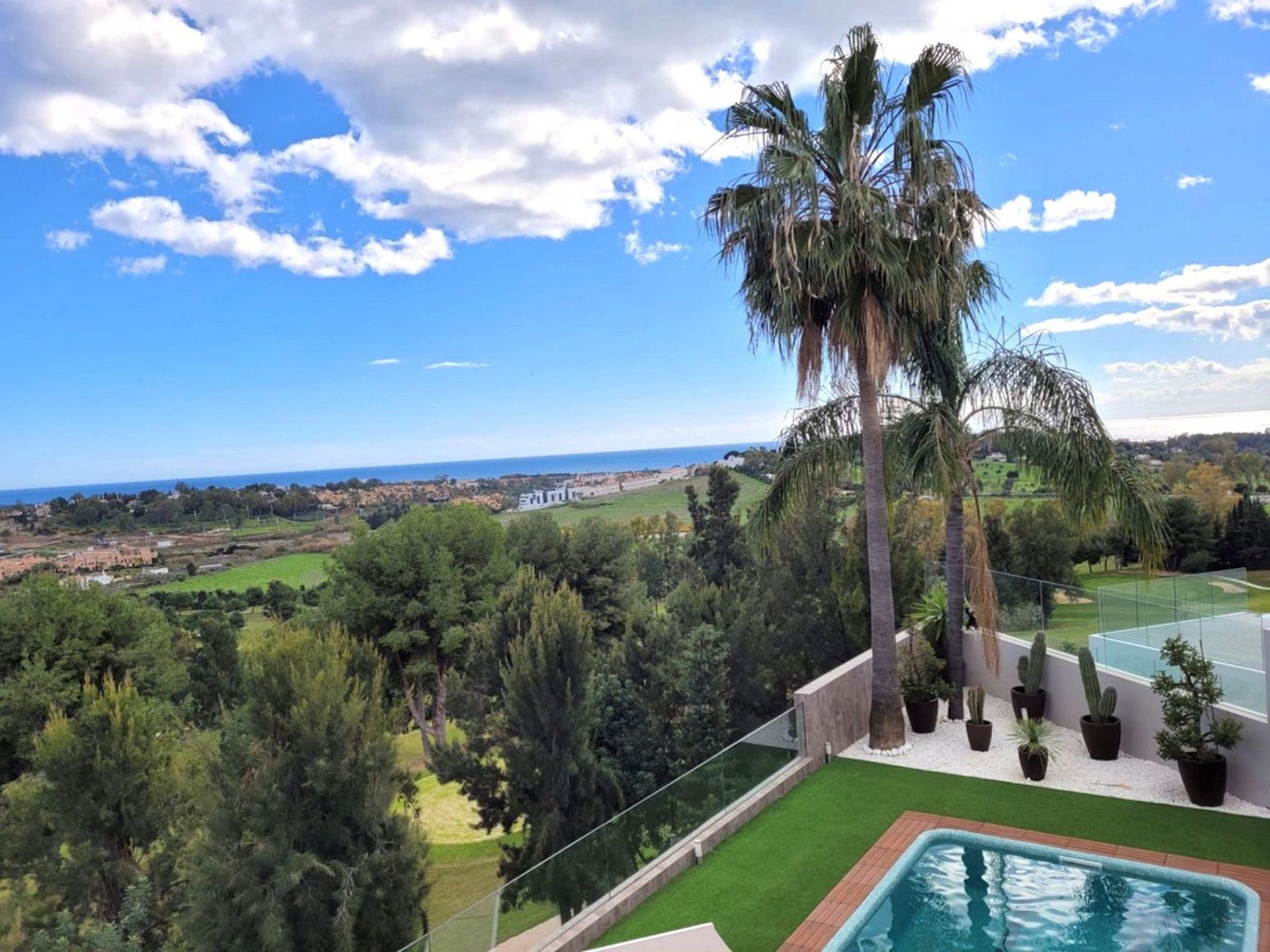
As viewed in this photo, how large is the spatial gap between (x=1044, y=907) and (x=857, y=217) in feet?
24.2

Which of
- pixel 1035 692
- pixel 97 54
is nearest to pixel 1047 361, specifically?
pixel 1035 692

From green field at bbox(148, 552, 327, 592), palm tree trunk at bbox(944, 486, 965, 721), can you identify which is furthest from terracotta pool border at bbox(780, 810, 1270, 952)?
green field at bbox(148, 552, 327, 592)

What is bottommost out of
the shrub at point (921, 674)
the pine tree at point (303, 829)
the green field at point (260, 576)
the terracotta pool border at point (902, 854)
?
the green field at point (260, 576)

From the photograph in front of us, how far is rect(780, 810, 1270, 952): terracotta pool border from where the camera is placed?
6277 millimetres

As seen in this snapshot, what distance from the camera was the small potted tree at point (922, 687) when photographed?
11.0 m

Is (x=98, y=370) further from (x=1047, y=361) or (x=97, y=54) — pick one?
(x=1047, y=361)

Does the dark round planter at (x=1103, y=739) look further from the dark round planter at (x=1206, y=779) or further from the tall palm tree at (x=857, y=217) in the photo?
the tall palm tree at (x=857, y=217)

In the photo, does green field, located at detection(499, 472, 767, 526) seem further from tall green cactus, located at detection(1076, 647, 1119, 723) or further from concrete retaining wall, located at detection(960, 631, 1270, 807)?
tall green cactus, located at detection(1076, 647, 1119, 723)

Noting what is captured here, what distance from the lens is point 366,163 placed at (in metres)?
33.5

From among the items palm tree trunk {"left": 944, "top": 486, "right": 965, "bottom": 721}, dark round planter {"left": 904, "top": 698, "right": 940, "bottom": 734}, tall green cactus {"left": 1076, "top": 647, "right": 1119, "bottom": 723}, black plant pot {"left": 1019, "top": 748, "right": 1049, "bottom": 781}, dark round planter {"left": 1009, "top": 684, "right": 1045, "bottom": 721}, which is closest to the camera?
black plant pot {"left": 1019, "top": 748, "right": 1049, "bottom": 781}

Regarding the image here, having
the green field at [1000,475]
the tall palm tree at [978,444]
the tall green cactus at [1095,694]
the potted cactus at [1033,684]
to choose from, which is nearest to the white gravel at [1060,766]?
the potted cactus at [1033,684]

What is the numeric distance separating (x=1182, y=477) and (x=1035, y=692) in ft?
112

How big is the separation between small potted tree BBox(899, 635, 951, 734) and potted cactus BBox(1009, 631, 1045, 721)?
939 mm

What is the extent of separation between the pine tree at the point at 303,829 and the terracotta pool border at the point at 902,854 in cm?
784
